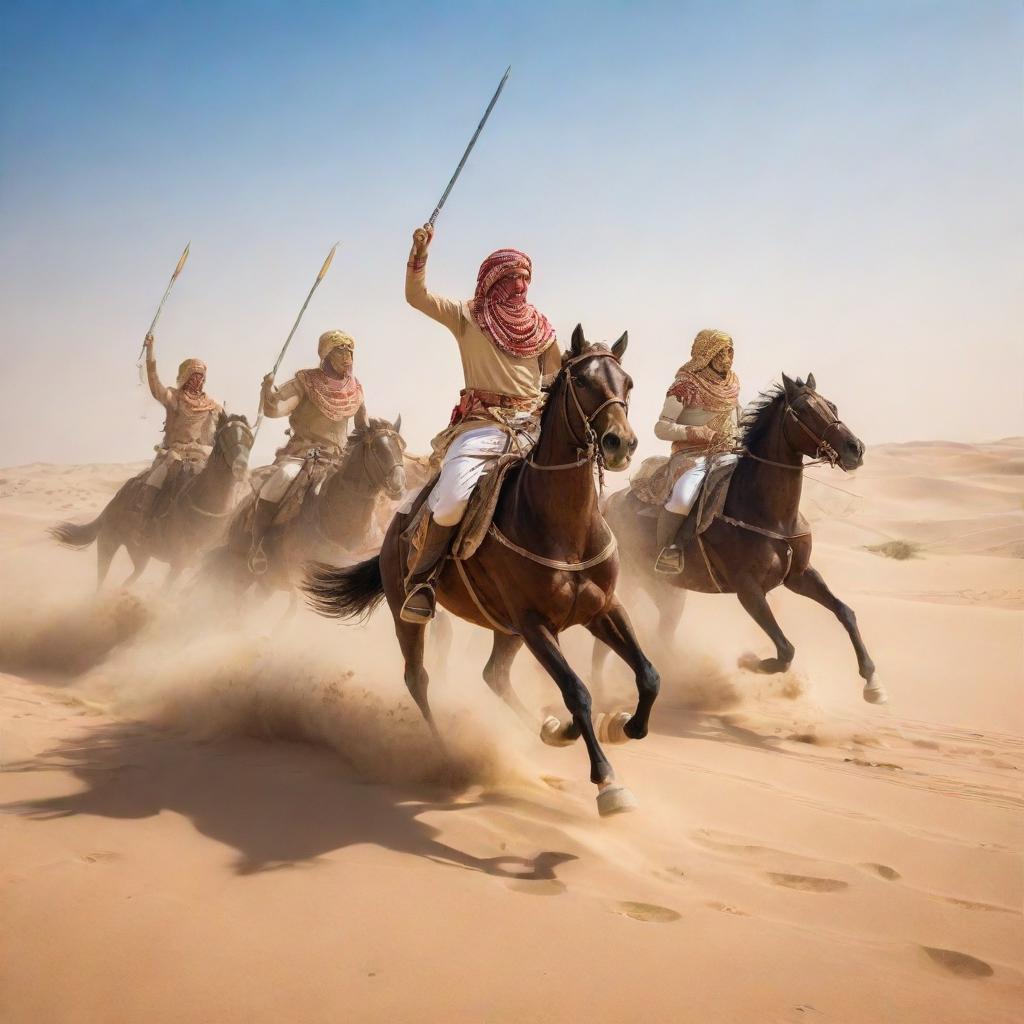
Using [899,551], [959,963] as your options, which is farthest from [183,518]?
[899,551]

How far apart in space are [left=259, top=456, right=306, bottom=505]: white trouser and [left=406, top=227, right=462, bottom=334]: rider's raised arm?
16.1ft

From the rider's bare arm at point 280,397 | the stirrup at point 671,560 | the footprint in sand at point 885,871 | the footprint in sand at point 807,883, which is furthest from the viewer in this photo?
the rider's bare arm at point 280,397

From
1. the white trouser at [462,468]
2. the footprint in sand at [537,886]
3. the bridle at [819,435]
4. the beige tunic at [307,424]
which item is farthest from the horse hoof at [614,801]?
the beige tunic at [307,424]

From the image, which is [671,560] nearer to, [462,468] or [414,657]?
Answer: [414,657]

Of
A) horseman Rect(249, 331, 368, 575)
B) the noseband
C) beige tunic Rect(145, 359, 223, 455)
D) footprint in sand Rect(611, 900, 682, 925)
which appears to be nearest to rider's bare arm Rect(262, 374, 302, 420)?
horseman Rect(249, 331, 368, 575)

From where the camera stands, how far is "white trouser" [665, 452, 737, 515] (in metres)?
8.88

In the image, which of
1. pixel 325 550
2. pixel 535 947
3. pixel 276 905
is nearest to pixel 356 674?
pixel 325 550

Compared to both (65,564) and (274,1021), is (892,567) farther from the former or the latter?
(274,1021)

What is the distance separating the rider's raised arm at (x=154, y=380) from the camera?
12948mm

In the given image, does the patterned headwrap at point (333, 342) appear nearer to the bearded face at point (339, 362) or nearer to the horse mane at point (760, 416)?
the bearded face at point (339, 362)

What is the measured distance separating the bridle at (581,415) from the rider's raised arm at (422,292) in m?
1.20

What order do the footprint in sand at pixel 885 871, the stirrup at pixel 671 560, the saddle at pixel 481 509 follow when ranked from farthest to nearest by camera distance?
1. the stirrup at pixel 671 560
2. the saddle at pixel 481 509
3. the footprint in sand at pixel 885 871

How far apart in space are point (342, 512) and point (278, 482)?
1.07 metres

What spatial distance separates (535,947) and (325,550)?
708cm
